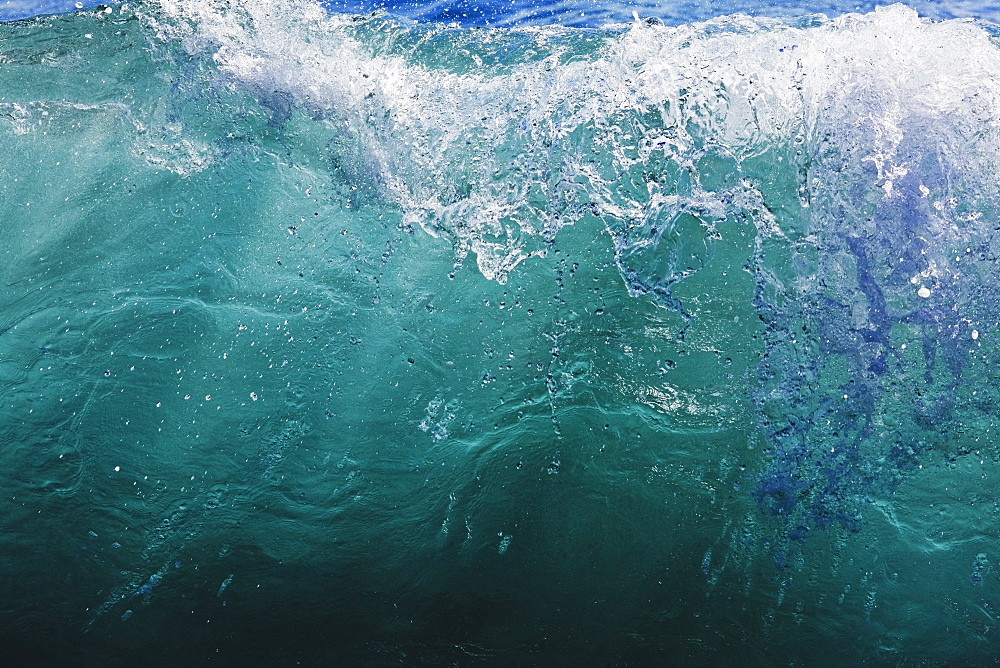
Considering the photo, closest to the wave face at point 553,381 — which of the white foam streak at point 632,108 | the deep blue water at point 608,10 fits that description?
the white foam streak at point 632,108

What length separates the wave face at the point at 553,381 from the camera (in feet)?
14.8

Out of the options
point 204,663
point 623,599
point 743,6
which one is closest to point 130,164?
point 204,663

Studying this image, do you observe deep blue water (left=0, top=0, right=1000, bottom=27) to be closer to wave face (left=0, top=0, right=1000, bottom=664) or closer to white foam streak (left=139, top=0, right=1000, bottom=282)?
white foam streak (left=139, top=0, right=1000, bottom=282)

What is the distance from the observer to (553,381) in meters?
4.77

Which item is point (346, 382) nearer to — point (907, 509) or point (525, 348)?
point (525, 348)

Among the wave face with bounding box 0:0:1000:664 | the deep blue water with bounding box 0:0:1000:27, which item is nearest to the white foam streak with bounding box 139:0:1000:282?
the wave face with bounding box 0:0:1000:664

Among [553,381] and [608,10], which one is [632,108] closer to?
[553,381]

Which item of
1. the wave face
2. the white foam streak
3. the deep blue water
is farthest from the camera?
the deep blue water

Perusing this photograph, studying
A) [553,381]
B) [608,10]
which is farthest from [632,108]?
[608,10]

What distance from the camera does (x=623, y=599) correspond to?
14.8ft

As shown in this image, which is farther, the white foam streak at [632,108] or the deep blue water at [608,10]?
the deep blue water at [608,10]

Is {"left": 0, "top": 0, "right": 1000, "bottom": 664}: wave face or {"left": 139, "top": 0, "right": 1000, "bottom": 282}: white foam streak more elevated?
{"left": 139, "top": 0, "right": 1000, "bottom": 282}: white foam streak

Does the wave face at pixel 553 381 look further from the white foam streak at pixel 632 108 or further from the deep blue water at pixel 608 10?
the deep blue water at pixel 608 10

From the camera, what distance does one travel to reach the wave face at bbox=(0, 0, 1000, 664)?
450 cm
